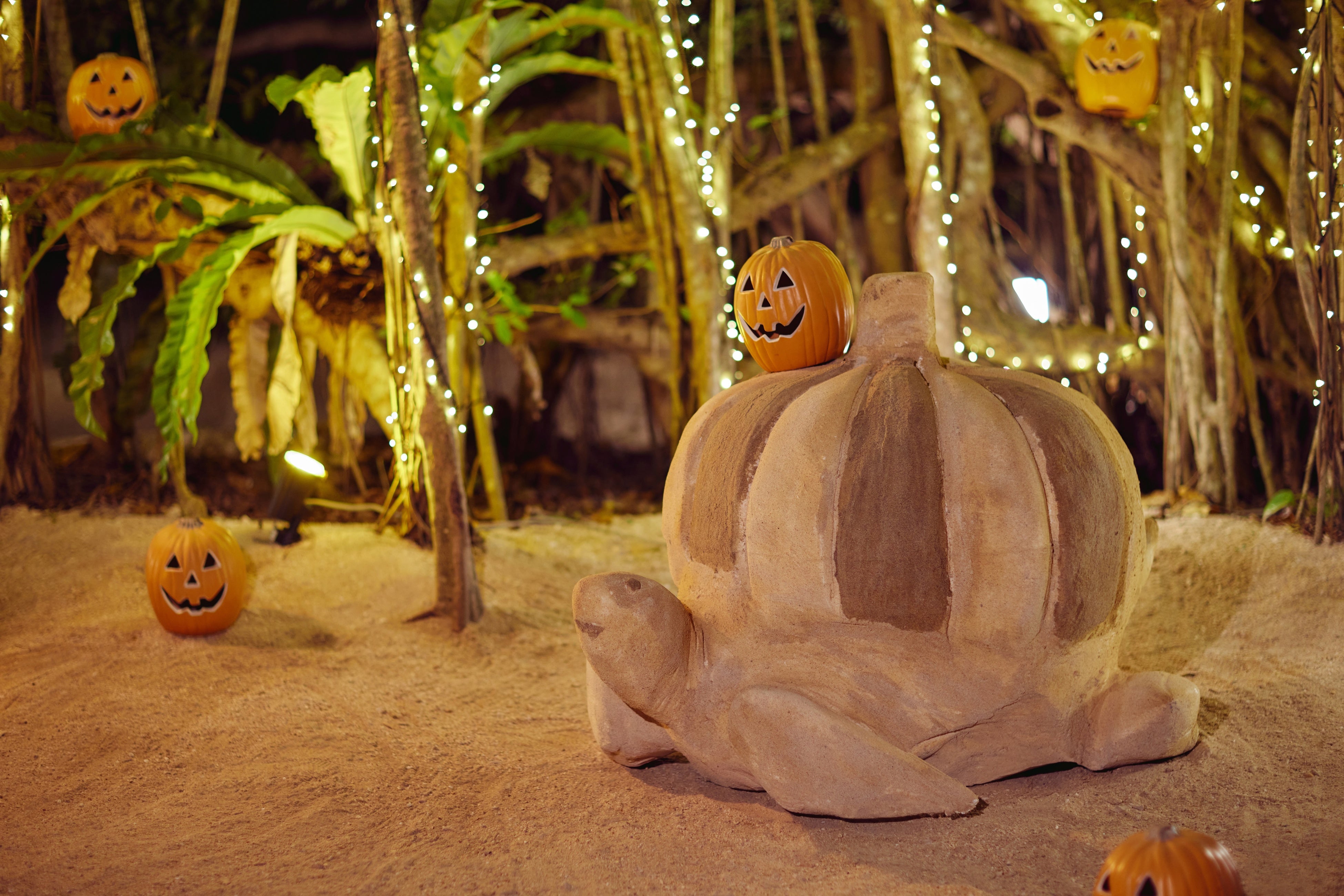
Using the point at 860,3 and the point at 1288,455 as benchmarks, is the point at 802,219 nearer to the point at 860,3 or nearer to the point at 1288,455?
the point at 860,3

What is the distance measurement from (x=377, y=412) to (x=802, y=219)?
380 centimetres

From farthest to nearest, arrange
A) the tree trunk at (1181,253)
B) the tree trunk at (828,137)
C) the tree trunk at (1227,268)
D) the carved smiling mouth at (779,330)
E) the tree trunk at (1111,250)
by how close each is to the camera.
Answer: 1. the tree trunk at (828,137)
2. the tree trunk at (1111,250)
3. the tree trunk at (1181,253)
4. the tree trunk at (1227,268)
5. the carved smiling mouth at (779,330)

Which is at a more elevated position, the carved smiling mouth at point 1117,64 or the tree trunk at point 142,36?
the tree trunk at point 142,36

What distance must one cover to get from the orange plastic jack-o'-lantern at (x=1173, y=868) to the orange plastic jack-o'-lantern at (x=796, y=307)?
1.40m

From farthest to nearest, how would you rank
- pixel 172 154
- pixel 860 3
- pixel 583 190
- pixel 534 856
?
pixel 583 190, pixel 860 3, pixel 172 154, pixel 534 856

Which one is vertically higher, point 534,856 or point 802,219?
point 802,219

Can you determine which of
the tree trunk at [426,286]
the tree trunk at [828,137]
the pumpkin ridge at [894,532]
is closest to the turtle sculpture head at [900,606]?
the pumpkin ridge at [894,532]

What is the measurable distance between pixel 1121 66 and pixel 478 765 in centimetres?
412

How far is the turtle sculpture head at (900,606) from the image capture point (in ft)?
6.84

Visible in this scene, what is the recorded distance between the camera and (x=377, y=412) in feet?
15.1

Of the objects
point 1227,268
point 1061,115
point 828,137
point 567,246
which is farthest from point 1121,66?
point 567,246

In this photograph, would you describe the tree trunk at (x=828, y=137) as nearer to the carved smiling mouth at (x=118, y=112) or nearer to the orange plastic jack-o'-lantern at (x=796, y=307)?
the orange plastic jack-o'-lantern at (x=796, y=307)

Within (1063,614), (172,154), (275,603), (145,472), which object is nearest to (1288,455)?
(1063,614)

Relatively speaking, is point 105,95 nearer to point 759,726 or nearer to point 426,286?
point 426,286
